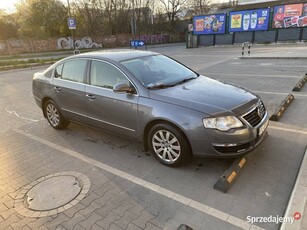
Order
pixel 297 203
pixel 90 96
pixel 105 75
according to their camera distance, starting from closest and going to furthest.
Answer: pixel 297 203 < pixel 105 75 < pixel 90 96

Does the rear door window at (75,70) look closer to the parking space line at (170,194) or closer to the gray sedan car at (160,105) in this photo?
the gray sedan car at (160,105)

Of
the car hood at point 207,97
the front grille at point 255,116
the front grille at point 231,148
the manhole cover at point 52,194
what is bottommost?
the manhole cover at point 52,194

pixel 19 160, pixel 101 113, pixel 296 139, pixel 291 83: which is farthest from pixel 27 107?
pixel 291 83

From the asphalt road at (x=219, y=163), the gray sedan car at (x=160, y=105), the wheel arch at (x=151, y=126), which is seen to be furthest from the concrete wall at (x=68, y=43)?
the wheel arch at (x=151, y=126)

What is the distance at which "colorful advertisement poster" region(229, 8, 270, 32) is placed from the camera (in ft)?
81.3

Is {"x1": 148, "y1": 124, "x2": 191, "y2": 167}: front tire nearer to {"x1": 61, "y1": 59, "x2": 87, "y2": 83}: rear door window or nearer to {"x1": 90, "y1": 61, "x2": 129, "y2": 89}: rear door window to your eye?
{"x1": 90, "y1": 61, "x2": 129, "y2": 89}: rear door window

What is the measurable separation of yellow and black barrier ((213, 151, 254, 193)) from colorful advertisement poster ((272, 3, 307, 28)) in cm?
2574

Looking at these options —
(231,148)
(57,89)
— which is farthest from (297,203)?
(57,89)

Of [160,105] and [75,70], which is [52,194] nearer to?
[160,105]

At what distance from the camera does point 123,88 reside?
365cm

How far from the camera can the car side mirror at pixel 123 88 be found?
365cm

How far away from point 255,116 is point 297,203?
1229 mm

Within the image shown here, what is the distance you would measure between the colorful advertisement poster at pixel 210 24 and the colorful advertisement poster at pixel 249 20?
991mm

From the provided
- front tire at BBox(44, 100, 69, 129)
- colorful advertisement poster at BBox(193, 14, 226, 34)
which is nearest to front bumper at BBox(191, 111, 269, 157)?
front tire at BBox(44, 100, 69, 129)
